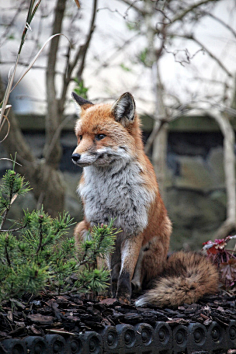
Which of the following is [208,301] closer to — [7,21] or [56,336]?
[56,336]

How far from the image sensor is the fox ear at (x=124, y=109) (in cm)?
258

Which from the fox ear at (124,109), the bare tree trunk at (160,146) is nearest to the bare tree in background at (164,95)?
the bare tree trunk at (160,146)

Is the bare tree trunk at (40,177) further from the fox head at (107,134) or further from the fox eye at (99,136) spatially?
the fox eye at (99,136)

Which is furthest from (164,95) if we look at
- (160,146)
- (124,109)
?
(124,109)

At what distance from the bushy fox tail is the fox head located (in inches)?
36.4

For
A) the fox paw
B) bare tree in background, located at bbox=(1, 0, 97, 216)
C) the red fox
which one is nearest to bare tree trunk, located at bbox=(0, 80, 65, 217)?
bare tree in background, located at bbox=(1, 0, 97, 216)

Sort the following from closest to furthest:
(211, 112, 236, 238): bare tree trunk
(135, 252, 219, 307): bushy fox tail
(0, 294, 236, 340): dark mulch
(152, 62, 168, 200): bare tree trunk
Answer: (0, 294, 236, 340): dark mulch, (135, 252, 219, 307): bushy fox tail, (152, 62, 168, 200): bare tree trunk, (211, 112, 236, 238): bare tree trunk

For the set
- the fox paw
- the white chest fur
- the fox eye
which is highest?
the fox eye

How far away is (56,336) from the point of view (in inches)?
68.4

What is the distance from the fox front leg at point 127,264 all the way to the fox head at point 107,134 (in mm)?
590

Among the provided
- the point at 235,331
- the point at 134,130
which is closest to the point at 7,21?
the point at 134,130

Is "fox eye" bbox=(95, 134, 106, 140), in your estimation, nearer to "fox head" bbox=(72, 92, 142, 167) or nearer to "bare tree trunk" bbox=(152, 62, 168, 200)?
"fox head" bbox=(72, 92, 142, 167)

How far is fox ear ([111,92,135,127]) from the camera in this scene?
8.46 ft

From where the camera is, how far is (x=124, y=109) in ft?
8.63
